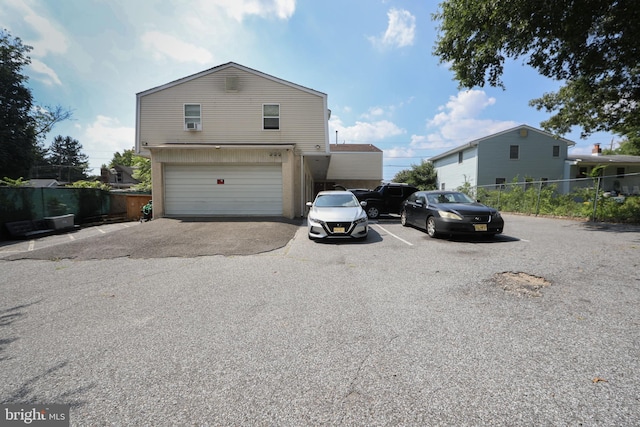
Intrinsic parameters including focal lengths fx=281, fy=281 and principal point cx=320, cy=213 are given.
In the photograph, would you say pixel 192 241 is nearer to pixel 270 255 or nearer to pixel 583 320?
pixel 270 255

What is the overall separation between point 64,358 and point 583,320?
202 inches

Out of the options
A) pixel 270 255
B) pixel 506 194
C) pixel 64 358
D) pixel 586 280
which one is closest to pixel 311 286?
pixel 270 255

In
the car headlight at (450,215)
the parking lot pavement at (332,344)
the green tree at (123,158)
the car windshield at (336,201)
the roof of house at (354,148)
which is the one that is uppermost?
the green tree at (123,158)

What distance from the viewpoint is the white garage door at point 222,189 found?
41.9 feet

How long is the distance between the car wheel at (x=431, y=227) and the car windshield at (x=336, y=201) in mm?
2268

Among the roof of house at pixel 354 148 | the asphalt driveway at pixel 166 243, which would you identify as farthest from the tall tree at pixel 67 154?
the asphalt driveway at pixel 166 243

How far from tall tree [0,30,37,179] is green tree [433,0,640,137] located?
29.2 metres

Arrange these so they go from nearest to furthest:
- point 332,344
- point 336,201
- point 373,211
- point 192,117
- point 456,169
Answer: point 332,344 < point 336,201 < point 373,211 < point 192,117 < point 456,169

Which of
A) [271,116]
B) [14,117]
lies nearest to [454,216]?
[271,116]

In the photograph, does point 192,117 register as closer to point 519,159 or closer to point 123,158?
point 519,159

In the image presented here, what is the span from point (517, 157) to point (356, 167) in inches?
573

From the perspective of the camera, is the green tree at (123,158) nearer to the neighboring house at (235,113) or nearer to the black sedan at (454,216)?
the neighboring house at (235,113)

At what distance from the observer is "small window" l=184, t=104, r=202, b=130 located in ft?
45.8

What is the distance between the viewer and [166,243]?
306 inches
